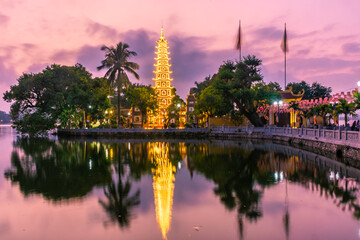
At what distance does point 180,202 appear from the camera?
430 inches

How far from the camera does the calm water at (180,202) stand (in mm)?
8203

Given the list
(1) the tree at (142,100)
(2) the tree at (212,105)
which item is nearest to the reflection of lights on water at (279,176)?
(2) the tree at (212,105)

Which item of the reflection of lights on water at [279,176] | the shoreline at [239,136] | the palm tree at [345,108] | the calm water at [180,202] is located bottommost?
the calm water at [180,202]

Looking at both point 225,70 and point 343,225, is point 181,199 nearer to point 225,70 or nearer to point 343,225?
point 343,225

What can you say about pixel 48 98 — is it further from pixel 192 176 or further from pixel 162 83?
pixel 192 176

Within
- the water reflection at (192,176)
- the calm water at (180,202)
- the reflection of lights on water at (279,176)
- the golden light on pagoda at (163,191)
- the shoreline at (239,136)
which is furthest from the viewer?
the shoreline at (239,136)

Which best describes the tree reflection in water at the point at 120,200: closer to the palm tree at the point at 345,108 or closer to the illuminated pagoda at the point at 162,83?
the palm tree at the point at 345,108

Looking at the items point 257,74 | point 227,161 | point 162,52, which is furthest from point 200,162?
point 162,52

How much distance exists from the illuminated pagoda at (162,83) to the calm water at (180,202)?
193 feet

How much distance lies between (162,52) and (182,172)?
67.1 m

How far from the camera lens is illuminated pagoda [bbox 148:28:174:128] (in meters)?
77.4

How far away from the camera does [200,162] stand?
2092 centimetres

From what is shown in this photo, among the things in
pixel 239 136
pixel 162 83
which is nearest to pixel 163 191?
pixel 239 136

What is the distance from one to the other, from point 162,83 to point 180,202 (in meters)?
69.2
